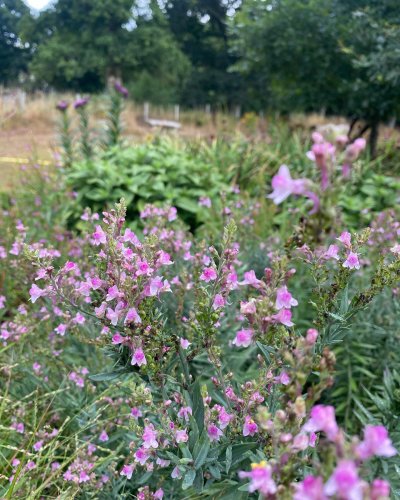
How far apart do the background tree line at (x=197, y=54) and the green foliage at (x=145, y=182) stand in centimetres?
572

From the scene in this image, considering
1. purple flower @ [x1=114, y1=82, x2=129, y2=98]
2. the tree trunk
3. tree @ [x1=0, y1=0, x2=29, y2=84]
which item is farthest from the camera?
tree @ [x1=0, y1=0, x2=29, y2=84]

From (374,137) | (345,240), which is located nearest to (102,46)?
(374,137)

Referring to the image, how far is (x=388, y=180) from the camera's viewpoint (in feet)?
19.1

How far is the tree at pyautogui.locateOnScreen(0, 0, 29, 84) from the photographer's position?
119 feet

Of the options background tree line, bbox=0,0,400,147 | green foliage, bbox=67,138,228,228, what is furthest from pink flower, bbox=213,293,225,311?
background tree line, bbox=0,0,400,147

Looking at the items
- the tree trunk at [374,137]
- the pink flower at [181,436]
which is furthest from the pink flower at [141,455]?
the tree trunk at [374,137]

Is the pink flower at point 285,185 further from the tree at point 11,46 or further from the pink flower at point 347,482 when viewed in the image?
the tree at point 11,46

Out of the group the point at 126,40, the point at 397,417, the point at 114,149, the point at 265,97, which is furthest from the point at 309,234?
the point at 126,40

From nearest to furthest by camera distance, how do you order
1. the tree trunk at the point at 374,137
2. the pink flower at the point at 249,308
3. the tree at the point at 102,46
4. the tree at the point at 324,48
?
the pink flower at the point at 249,308
the tree at the point at 324,48
the tree trunk at the point at 374,137
the tree at the point at 102,46

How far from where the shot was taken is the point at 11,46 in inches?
1483

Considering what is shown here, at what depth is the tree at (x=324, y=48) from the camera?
8.09 m

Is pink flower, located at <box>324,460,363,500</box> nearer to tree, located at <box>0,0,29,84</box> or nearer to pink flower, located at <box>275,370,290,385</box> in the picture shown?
pink flower, located at <box>275,370,290,385</box>

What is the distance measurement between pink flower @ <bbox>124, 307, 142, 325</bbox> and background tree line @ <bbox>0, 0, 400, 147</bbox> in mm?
9428

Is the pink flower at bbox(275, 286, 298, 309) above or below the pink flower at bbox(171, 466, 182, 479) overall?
above
